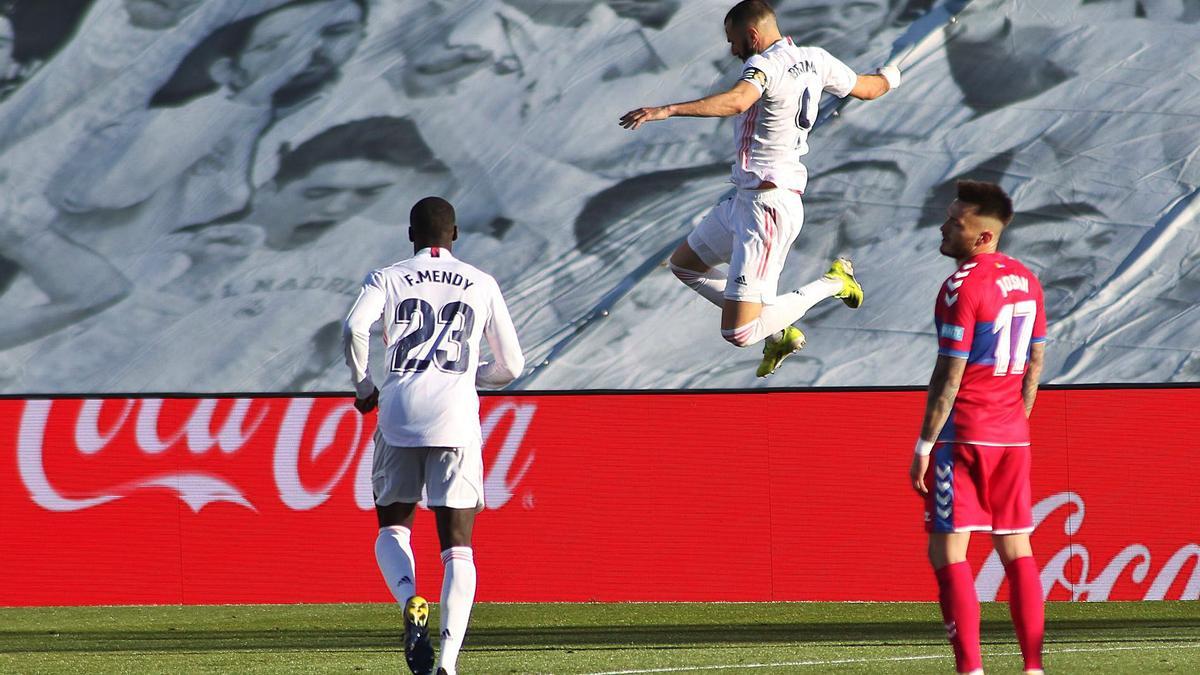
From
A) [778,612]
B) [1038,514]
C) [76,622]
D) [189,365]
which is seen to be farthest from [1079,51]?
[76,622]

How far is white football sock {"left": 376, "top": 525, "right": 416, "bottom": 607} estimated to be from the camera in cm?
591

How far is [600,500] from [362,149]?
665cm

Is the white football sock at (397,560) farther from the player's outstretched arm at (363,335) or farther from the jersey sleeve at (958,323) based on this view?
the jersey sleeve at (958,323)

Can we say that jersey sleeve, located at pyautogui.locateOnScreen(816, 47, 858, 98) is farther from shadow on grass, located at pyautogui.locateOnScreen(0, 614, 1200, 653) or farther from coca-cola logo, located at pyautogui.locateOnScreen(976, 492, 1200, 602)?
coca-cola logo, located at pyautogui.locateOnScreen(976, 492, 1200, 602)

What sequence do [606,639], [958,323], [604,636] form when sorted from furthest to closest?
1. [604,636]
2. [606,639]
3. [958,323]

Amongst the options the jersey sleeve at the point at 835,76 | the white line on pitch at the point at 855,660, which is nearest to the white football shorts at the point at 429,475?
the white line on pitch at the point at 855,660

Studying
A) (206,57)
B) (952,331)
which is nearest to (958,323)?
(952,331)

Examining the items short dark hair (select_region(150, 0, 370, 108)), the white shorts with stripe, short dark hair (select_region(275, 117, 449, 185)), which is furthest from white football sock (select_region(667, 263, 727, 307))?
short dark hair (select_region(150, 0, 370, 108))

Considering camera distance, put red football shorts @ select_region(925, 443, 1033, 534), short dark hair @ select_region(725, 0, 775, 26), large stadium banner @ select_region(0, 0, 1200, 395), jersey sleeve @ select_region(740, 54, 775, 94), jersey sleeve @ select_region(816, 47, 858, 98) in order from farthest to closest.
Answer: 1. large stadium banner @ select_region(0, 0, 1200, 395)
2. jersey sleeve @ select_region(816, 47, 858, 98)
3. short dark hair @ select_region(725, 0, 775, 26)
4. jersey sleeve @ select_region(740, 54, 775, 94)
5. red football shorts @ select_region(925, 443, 1033, 534)

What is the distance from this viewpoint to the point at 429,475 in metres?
5.96

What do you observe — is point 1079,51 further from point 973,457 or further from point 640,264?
point 973,457

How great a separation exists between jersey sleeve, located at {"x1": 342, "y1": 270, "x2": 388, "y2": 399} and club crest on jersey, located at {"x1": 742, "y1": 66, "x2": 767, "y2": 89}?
5.85ft

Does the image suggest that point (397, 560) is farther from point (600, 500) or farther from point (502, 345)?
point (600, 500)

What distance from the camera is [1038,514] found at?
11977mm
